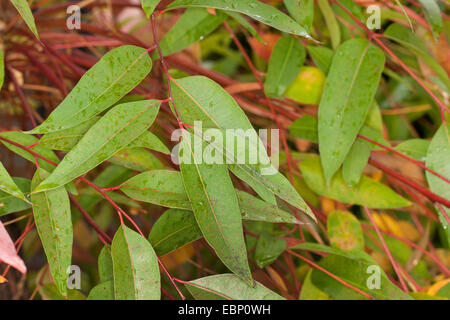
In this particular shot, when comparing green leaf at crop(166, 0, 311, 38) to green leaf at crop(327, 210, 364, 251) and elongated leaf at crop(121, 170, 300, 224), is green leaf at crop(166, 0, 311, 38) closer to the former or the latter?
elongated leaf at crop(121, 170, 300, 224)

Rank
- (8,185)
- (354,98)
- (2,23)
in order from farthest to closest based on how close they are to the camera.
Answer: (2,23) → (354,98) → (8,185)

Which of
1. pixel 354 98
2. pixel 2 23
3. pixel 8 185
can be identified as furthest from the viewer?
pixel 2 23

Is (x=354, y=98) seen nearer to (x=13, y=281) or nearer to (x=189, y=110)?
(x=189, y=110)

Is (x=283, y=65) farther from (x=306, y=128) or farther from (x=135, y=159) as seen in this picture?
(x=135, y=159)

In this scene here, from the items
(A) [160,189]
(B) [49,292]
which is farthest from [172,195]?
(B) [49,292]
